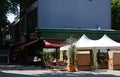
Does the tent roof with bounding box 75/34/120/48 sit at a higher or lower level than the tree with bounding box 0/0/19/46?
lower

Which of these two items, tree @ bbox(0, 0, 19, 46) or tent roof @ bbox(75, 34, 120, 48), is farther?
tree @ bbox(0, 0, 19, 46)

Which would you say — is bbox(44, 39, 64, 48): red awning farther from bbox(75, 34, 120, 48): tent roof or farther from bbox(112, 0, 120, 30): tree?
bbox(112, 0, 120, 30): tree

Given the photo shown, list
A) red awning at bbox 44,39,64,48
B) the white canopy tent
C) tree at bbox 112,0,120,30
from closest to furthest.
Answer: the white canopy tent, red awning at bbox 44,39,64,48, tree at bbox 112,0,120,30

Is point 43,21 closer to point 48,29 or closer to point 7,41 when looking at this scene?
point 48,29

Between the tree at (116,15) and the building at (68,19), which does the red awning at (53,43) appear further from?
the tree at (116,15)

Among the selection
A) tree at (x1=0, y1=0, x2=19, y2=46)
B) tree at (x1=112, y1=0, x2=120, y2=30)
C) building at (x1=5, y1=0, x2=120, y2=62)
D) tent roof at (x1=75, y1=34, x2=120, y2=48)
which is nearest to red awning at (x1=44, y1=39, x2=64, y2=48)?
building at (x1=5, y1=0, x2=120, y2=62)

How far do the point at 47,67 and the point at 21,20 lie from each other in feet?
78.0

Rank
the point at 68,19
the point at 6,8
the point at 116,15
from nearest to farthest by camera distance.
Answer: the point at 6,8, the point at 68,19, the point at 116,15

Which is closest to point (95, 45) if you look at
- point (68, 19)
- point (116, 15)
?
point (68, 19)

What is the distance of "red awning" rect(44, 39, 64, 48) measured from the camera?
4300 centimetres

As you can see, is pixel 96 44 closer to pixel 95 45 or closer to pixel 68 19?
pixel 95 45

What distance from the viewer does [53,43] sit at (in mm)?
44312

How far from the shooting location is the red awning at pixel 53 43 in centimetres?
4300

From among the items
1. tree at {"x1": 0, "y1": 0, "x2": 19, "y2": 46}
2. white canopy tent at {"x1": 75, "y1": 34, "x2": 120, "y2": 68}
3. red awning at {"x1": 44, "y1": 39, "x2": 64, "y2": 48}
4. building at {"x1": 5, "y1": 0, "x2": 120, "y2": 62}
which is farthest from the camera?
tree at {"x1": 0, "y1": 0, "x2": 19, "y2": 46}
